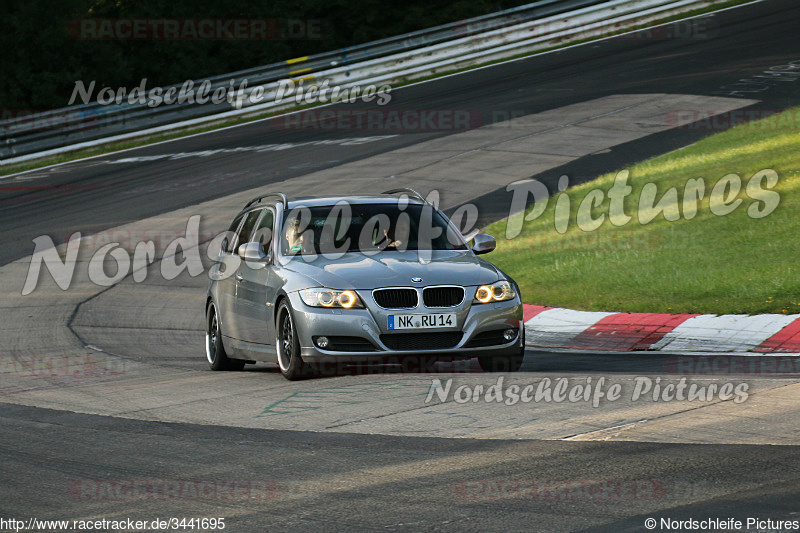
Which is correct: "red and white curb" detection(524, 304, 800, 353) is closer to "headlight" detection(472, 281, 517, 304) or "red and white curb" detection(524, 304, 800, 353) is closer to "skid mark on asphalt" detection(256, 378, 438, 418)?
"headlight" detection(472, 281, 517, 304)

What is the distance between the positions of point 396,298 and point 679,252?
6.35 m

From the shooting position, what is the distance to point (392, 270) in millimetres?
9836

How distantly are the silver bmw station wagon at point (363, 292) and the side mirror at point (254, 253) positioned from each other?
0.04 feet

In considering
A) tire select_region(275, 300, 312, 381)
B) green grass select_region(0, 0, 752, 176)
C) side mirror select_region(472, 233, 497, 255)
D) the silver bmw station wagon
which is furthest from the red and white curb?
green grass select_region(0, 0, 752, 176)

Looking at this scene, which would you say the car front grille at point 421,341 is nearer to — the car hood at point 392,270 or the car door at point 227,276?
the car hood at point 392,270

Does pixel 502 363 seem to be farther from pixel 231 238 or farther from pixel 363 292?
pixel 231 238

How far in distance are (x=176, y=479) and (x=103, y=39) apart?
38.5 m

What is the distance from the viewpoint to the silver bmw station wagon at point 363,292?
375 inches

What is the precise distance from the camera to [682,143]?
23.2 meters

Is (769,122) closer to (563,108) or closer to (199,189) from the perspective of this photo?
(563,108)

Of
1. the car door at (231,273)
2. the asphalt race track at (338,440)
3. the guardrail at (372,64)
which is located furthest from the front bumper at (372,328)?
the guardrail at (372,64)

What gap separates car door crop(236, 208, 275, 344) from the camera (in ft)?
34.6

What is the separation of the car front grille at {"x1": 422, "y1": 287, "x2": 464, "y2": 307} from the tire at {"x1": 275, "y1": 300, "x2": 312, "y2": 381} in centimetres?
111

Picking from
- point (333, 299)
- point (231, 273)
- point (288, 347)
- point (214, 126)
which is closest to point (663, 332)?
point (333, 299)
